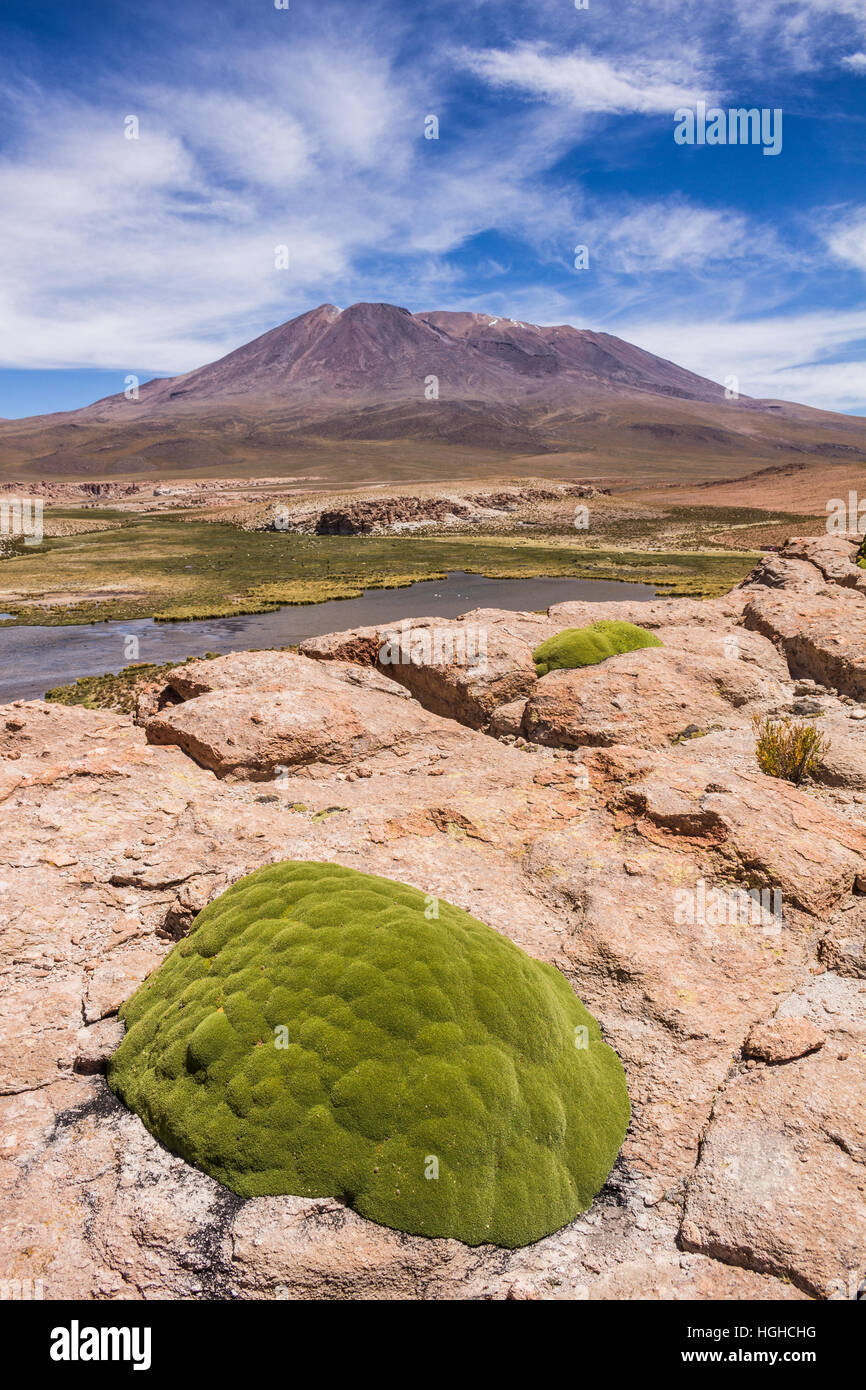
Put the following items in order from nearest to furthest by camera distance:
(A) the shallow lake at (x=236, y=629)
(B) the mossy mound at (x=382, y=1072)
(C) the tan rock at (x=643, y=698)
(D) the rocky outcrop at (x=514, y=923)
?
(D) the rocky outcrop at (x=514, y=923) → (B) the mossy mound at (x=382, y=1072) → (C) the tan rock at (x=643, y=698) → (A) the shallow lake at (x=236, y=629)

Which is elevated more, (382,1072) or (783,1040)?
(382,1072)

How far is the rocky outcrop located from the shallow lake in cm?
1602

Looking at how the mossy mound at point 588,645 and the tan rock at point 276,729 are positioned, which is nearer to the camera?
the tan rock at point 276,729

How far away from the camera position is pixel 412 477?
145 meters

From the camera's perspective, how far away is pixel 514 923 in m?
6.52

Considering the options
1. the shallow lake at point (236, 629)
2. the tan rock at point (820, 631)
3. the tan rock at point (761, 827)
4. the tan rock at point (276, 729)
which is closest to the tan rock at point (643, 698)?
the tan rock at point (820, 631)

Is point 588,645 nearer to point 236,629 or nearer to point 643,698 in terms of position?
point 643,698

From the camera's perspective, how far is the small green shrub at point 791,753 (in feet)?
30.4

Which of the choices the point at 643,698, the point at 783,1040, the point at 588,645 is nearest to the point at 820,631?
the point at 588,645

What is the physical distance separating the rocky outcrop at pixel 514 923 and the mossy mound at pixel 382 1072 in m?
0.17

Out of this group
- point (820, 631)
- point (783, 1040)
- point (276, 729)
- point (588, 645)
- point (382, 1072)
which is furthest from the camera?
point (820, 631)

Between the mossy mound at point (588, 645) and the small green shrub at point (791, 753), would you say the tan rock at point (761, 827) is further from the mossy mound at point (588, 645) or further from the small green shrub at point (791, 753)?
→ the mossy mound at point (588, 645)

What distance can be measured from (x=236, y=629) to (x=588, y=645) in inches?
915
